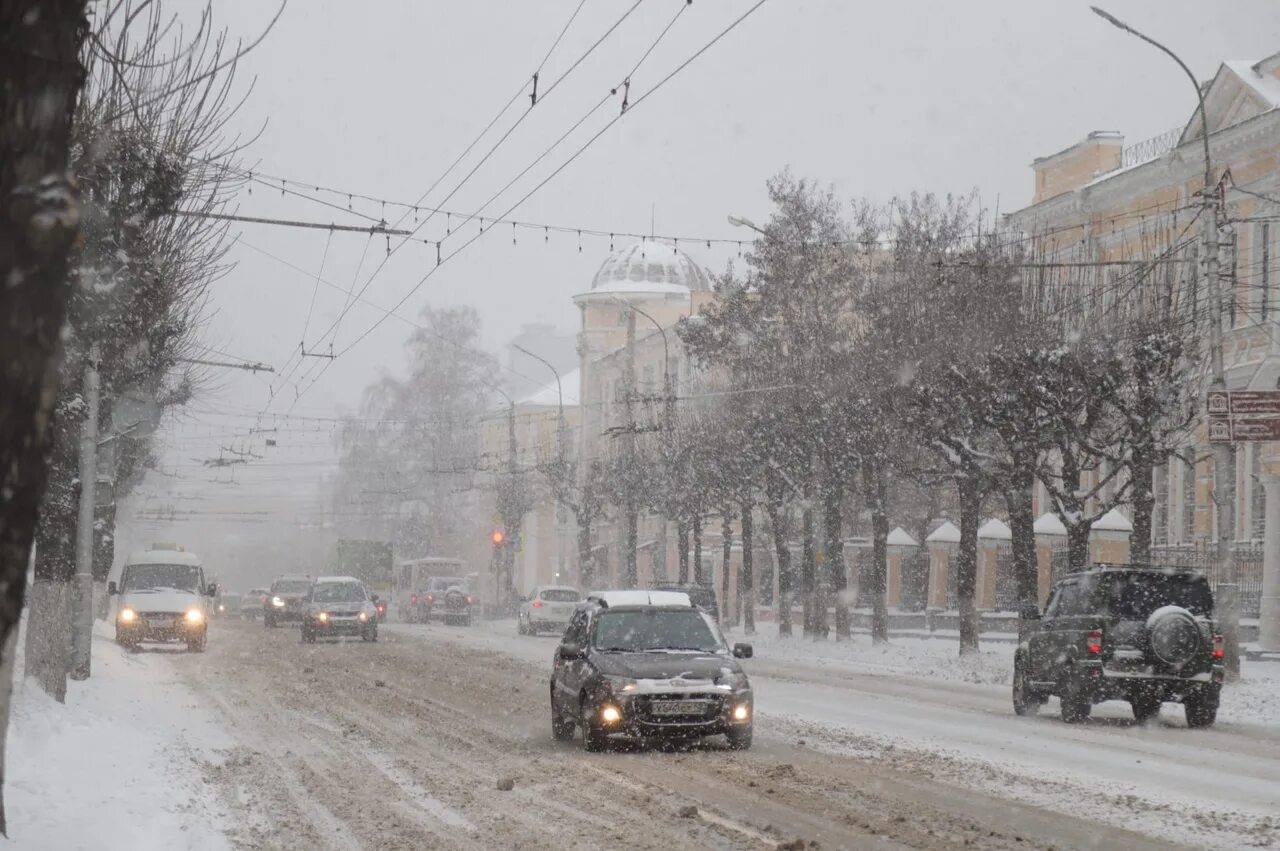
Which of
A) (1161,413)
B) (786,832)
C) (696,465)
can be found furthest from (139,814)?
(696,465)

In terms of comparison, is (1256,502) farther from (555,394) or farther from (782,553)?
(555,394)

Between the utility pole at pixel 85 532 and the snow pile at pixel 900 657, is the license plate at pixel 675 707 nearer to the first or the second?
the utility pole at pixel 85 532

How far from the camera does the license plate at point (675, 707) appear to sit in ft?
48.9

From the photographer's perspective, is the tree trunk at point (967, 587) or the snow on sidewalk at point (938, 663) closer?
the snow on sidewalk at point (938, 663)

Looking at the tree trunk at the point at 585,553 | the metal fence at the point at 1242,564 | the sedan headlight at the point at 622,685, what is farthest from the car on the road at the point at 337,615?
the sedan headlight at the point at 622,685

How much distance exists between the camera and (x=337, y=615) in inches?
1572

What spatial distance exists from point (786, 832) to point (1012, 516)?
23.4 m

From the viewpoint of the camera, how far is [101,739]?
14.6 meters

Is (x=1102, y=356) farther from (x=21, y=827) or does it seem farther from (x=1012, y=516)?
(x=21, y=827)

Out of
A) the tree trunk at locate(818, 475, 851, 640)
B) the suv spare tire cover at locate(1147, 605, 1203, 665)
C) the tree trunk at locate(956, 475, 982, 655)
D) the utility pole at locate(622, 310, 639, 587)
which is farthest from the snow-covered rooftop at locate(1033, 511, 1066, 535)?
the suv spare tire cover at locate(1147, 605, 1203, 665)

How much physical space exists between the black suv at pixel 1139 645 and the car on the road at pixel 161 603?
21.8 m

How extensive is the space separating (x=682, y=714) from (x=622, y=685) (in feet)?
1.93

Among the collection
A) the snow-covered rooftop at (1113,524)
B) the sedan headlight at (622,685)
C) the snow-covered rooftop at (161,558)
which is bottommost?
the sedan headlight at (622,685)

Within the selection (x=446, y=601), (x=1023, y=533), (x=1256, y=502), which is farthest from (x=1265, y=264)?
(x=446, y=601)
